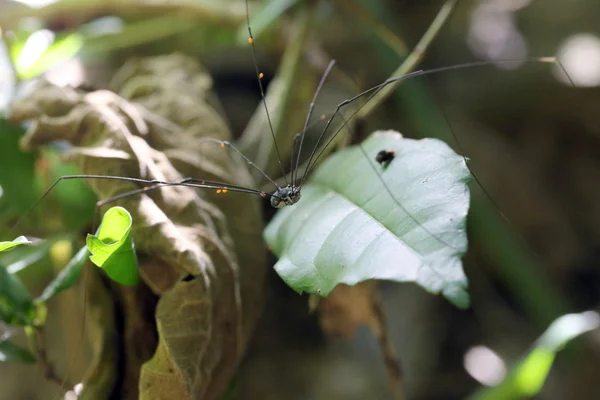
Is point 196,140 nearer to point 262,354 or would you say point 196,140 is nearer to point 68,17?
point 262,354

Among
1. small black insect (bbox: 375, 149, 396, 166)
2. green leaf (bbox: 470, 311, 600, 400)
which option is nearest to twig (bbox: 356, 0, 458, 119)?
small black insect (bbox: 375, 149, 396, 166)

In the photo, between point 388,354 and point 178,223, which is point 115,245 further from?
point 388,354

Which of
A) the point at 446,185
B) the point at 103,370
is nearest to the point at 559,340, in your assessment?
the point at 446,185

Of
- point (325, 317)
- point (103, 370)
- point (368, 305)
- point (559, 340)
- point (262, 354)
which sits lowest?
point (262, 354)

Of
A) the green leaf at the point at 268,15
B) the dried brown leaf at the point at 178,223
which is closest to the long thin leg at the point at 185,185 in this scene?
the dried brown leaf at the point at 178,223

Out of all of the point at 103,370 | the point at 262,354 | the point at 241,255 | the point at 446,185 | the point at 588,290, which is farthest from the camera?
the point at 588,290

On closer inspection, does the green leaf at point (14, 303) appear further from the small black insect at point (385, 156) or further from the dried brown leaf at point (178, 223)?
the small black insect at point (385, 156)

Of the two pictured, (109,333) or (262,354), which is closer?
(109,333)
